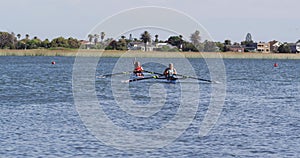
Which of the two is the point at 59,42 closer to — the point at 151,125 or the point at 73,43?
the point at 73,43

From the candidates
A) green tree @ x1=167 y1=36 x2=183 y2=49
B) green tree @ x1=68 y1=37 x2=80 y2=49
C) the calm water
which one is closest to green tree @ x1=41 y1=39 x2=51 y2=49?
green tree @ x1=68 y1=37 x2=80 y2=49

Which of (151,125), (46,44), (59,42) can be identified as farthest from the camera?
(46,44)

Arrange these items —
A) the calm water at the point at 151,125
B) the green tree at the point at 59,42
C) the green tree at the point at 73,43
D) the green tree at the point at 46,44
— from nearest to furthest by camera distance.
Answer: the calm water at the point at 151,125, the green tree at the point at 73,43, the green tree at the point at 59,42, the green tree at the point at 46,44

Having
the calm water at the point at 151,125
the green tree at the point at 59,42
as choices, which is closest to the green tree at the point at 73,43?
the green tree at the point at 59,42

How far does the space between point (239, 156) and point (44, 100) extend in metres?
17.6

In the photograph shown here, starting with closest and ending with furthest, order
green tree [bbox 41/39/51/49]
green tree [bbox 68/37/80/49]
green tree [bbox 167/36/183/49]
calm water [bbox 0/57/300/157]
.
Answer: calm water [bbox 0/57/300/157] → green tree [bbox 167/36/183/49] → green tree [bbox 68/37/80/49] → green tree [bbox 41/39/51/49]

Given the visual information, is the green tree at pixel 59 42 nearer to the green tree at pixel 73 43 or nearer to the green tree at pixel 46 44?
the green tree at pixel 73 43

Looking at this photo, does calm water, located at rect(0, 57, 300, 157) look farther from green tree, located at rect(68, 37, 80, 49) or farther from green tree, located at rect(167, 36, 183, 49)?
green tree, located at rect(68, 37, 80, 49)

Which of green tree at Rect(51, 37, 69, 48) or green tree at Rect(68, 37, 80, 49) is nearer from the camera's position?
green tree at Rect(68, 37, 80, 49)

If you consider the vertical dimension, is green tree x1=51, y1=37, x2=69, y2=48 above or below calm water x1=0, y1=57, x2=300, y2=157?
above

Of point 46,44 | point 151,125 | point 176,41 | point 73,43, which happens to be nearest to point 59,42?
point 46,44

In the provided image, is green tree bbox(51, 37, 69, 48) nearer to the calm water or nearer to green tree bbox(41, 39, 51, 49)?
green tree bbox(41, 39, 51, 49)

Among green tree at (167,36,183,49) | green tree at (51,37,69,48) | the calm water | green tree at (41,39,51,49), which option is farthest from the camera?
green tree at (41,39,51,49)

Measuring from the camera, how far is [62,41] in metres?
191
